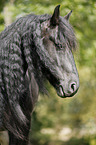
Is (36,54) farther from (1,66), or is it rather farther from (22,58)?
(1,66)

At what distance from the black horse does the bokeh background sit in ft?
0.52

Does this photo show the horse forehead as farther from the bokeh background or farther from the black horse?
the bokeh background

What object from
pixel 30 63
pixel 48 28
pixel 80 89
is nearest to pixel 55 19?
pixel 48 28

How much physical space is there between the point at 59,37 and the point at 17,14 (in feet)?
5.14

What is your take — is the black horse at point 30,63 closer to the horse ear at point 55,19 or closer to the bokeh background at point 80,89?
the horse ear at point 55,19

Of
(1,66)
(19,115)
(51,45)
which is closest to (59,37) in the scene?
(51,45)

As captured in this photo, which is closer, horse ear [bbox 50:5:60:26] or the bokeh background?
horse ear [bbox 50:5:60:26]

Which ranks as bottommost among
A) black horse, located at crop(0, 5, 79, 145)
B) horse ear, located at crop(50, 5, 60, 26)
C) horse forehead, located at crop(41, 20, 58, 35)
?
black horse, located at crop(0, 5, 79, 145)

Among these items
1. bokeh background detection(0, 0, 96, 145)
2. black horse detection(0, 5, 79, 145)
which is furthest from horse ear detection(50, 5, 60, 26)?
bokeh background detection(0, 0, 96, 145)

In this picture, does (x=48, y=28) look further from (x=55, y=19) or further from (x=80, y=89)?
(x=80, y=89)

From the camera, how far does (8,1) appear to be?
293 cm

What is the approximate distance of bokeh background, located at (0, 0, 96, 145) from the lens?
7.96 ft

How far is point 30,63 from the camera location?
1019 mm

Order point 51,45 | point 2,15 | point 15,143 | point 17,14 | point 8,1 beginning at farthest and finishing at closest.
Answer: point 8,1 < point 2,15 < point 17,14 < point 15,143 < point 51,45
